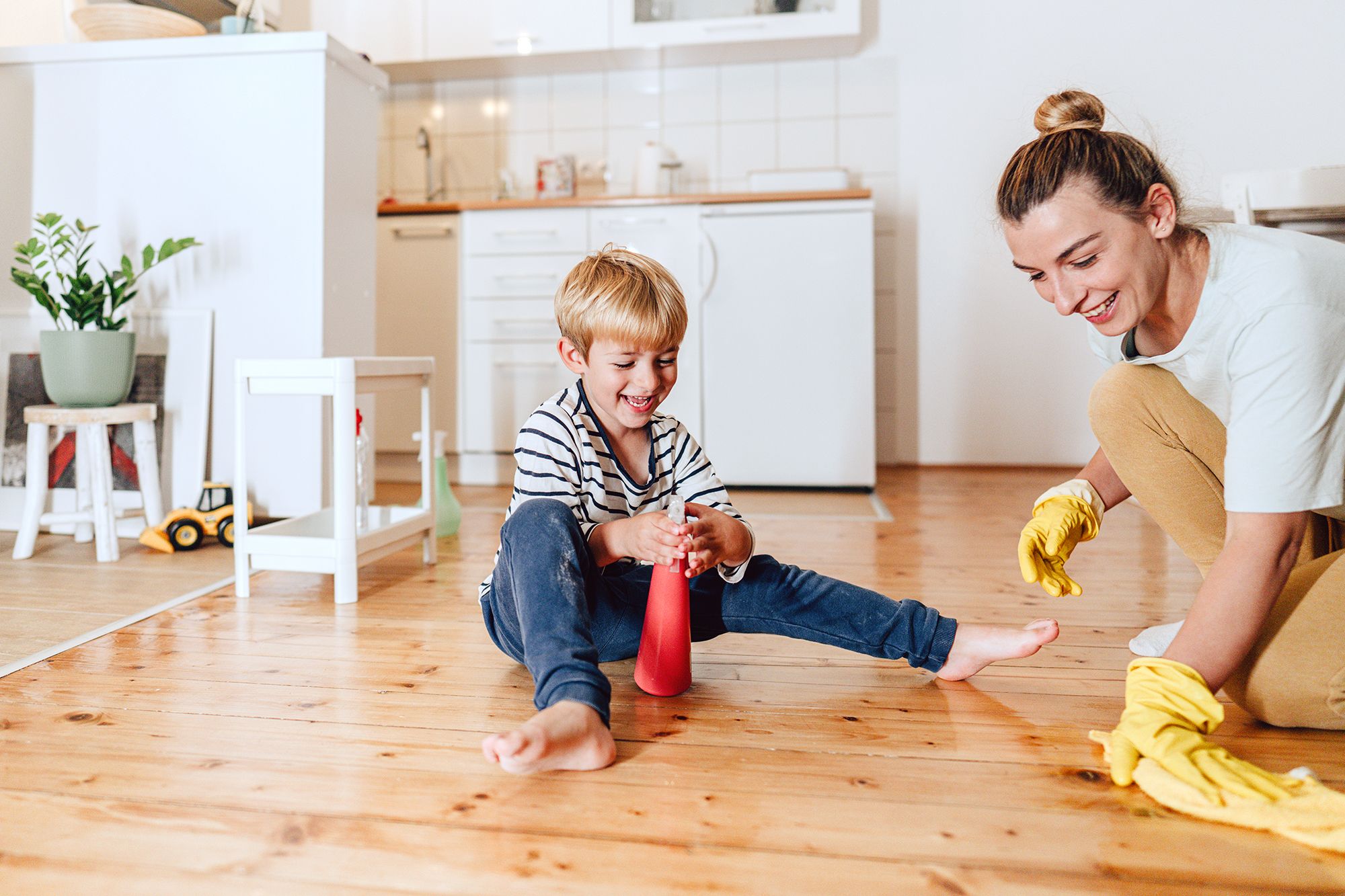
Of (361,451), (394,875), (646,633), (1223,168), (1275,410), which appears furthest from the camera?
(1223,168)

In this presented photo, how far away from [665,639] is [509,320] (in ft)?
6.94

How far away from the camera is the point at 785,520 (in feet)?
7.77

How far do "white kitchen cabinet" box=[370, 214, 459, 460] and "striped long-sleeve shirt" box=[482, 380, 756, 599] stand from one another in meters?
2.05

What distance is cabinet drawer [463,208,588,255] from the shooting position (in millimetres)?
2984

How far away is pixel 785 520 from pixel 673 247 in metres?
0.99

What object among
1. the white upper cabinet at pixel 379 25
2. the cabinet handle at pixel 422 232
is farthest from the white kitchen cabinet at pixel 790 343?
the white upper cabinet at pixel 379 25

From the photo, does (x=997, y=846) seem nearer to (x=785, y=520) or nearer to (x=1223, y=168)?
(x=785, y=520)

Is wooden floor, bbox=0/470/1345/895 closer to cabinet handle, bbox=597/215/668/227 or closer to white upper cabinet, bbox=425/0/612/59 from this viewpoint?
cabinet handle, bbox=597/215/668/227

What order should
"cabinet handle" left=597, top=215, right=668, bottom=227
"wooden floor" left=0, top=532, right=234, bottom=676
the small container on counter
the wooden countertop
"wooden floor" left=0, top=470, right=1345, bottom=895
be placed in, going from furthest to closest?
the small container on counter
"cabinet handle" left=597, top=215, right=668, bottom=227
the wooden countertop
"wooden floor" left=0, top=532, right=234, bottom=676
"wooden floor" left=0, top=470, right=1345, bottom=895

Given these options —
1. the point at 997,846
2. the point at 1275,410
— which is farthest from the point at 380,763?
the point at 1275,410

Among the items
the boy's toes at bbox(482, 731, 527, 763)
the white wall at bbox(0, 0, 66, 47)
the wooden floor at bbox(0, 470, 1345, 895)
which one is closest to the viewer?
the wooden floor at bbox(0, 470, 1345, 895)

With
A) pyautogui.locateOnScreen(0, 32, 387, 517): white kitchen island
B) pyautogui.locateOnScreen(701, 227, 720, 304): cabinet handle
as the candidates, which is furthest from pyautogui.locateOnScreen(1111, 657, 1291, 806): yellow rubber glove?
pyautogui.locateOnScreen(701, 227, 720, 304): cabinet handle

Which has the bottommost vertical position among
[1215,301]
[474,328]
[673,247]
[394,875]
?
[394,875]

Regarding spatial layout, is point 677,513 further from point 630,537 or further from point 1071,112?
point 1071,112
